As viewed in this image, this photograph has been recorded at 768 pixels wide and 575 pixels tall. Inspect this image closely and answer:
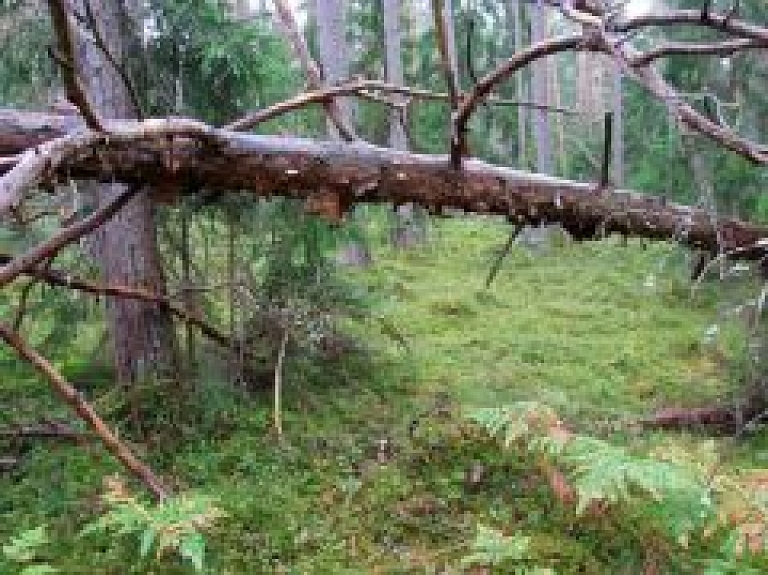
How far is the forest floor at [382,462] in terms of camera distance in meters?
4.77

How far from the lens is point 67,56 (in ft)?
10.5

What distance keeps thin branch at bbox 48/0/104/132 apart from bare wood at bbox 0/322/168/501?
3.92 feet

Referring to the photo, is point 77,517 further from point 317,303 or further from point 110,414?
point 317,303

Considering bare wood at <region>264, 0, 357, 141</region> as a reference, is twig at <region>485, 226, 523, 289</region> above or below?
below

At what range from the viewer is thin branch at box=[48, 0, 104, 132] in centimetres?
301

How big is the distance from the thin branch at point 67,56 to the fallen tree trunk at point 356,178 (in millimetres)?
596

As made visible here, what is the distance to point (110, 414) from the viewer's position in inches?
236

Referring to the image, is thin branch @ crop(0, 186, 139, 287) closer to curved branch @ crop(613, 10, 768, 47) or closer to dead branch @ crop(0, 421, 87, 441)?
dead branch @ crop(0, 421, 87, 441)

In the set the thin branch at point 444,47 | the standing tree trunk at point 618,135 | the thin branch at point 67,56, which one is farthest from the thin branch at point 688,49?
the standing tree trunk at point 618,135

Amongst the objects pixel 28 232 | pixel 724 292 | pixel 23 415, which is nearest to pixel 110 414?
pixel 23 415

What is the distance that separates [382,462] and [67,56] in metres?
3.23

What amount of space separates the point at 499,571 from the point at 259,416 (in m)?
2.30

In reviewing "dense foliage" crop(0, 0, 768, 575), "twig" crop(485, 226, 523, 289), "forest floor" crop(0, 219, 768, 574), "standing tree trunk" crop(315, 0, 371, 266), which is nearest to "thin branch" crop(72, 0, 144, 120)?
"dense foliage" crop(0, 0, 768, 575)

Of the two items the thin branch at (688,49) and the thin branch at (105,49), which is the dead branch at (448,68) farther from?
the thin branch at (105,49)
